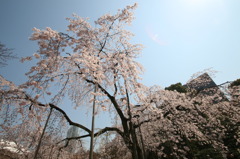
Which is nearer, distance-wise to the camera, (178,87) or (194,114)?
(194,114)

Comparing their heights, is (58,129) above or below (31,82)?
below

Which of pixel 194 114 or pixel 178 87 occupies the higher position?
pixel 178 87

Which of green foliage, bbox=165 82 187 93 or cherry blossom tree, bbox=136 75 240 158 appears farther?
green foliage, bbox=165 82 187 93

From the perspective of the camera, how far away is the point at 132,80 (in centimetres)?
578

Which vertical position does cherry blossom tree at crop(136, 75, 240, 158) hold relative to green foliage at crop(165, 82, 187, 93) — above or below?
below

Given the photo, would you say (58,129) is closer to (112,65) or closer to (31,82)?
(31,82)

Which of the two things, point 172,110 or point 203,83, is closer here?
point 172,110

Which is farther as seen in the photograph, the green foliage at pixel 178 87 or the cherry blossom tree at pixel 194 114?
the green foliage at pixel 178 87

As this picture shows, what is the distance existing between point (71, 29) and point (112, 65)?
8.74 ft

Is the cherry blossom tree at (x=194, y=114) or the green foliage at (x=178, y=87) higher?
the green foliage at (x=178, y=87)

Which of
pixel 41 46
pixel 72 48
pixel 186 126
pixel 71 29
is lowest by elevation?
pixel 186 126

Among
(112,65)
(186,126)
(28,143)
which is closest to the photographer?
(112,65)

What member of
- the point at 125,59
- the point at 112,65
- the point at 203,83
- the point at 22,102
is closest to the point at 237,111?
the point at 203,83

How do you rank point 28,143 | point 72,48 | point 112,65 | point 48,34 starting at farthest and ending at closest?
point 28,143 → point 112,65 → point 72,48 → point 48,34
